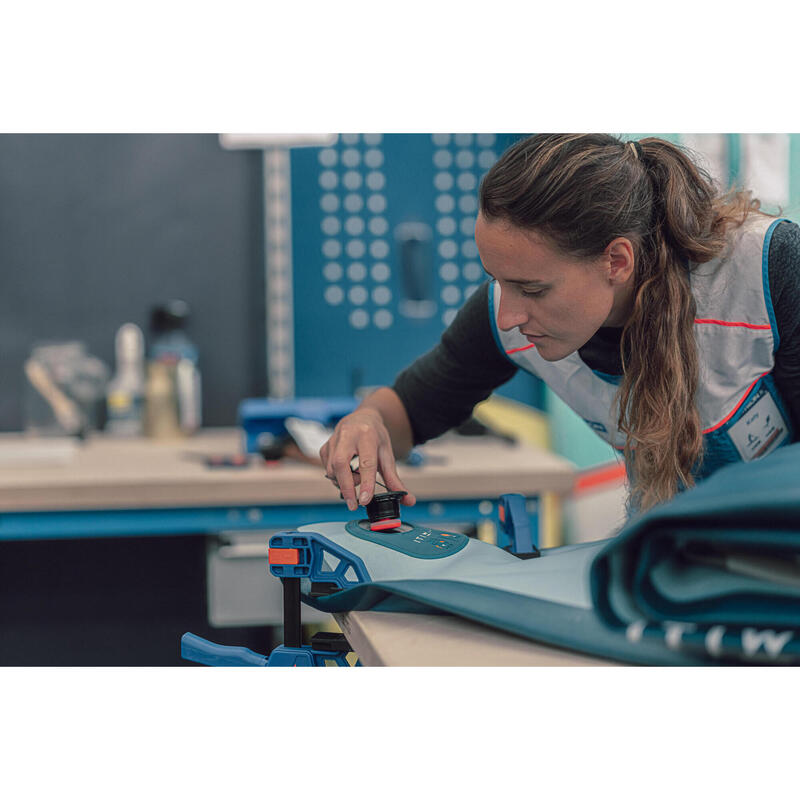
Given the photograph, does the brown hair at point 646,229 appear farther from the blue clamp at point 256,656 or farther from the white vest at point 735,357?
the blue clamp at point 256,656

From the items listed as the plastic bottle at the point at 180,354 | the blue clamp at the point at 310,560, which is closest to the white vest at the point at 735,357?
the blue clamp at the point at 310,560

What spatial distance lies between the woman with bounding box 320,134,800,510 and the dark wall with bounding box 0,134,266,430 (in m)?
1.26

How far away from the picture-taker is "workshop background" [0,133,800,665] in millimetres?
2141

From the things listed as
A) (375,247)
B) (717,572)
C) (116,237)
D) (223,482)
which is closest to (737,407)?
(717,572)

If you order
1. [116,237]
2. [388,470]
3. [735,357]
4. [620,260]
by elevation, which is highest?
[116,237]

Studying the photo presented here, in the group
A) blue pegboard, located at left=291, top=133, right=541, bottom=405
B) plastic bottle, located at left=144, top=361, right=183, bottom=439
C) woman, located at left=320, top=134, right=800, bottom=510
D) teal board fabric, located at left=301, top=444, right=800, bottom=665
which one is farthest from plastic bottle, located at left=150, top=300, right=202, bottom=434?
teal board fabric, located at left=301, top=444, right=800, bottom=665

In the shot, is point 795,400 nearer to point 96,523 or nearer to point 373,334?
point 96,523

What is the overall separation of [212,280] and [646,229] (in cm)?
146

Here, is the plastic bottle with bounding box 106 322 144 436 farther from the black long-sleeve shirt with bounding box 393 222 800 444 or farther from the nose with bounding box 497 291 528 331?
the nose with bounding box 497 291 528 331

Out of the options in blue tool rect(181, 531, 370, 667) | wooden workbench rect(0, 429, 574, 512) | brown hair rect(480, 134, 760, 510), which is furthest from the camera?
wooden workbench rect(0, 429, 574, 512)

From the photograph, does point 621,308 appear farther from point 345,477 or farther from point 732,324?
point 345,477

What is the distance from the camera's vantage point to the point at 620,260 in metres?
0.95

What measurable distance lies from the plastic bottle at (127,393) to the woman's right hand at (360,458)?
→ 4.04ft

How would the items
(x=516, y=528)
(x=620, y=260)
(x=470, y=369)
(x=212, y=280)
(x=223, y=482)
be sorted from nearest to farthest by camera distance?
1. (x=516, y=528)
2. (x=620, y=260)
3. (x=470, y=369)
4. (x=223, y=482)
5. (x=212, y=280)
